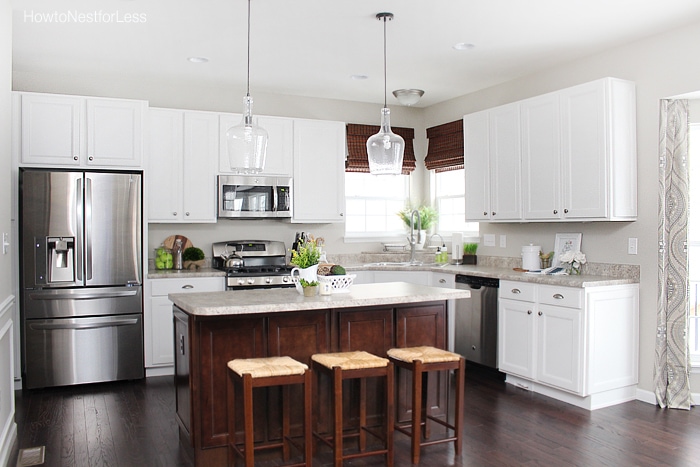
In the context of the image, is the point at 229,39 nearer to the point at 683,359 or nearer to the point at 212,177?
the point at 212,177

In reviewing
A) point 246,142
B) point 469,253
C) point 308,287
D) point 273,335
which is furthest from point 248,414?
point 469,253

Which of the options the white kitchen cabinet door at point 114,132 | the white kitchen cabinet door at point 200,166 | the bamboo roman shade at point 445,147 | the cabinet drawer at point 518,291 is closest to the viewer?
the cabinet drawer at point 518,291

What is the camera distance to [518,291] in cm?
476

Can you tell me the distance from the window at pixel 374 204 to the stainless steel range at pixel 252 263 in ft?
3.10

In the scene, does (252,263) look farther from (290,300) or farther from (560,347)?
(560,347)

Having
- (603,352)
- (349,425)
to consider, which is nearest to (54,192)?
(349,425)

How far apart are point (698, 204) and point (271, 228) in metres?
3.70

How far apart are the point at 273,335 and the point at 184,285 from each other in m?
2.13

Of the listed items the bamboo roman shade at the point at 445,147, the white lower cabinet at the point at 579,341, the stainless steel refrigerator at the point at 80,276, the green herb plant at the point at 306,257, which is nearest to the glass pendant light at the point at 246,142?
the green herb plant at the point at 306,257

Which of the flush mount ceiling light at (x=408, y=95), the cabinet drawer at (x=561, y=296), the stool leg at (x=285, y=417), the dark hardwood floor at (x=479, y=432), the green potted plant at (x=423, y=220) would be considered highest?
the flush mount ceiling light at (x=408, y=95)

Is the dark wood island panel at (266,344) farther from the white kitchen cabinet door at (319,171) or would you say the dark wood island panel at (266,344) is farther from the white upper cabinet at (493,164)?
the white kitchen cabinet door at (319,171)

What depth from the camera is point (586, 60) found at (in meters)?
4.94

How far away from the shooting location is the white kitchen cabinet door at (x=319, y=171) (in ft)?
19.5

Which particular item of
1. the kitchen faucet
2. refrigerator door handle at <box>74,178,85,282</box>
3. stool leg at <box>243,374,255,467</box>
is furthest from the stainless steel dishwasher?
refrigerator door handle at <box>74,178,85,282</box>
